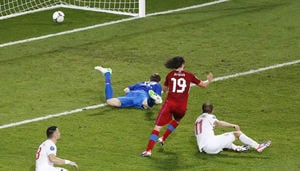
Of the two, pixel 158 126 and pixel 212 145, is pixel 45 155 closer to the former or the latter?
pixel 158 126

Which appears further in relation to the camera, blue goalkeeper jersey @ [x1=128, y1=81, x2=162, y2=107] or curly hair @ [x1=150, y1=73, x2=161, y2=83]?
curly hair @ [x1=150, y1=73, x2=161, y2=83]

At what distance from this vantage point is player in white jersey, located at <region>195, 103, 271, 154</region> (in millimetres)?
20125

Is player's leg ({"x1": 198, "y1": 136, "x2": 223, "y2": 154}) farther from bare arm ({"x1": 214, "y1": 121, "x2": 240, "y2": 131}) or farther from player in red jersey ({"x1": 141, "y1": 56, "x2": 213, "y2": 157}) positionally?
player in red jersey ({"x1": 141, "y1": 56, "x2": 213, "y2": 157})

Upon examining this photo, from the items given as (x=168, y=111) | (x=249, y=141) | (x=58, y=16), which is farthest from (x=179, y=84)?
(x=58, y=16)

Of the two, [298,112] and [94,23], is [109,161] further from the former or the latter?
[94,23]

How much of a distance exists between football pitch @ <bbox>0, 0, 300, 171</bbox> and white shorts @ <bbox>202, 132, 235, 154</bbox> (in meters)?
0.14

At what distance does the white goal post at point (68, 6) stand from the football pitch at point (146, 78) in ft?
1.42

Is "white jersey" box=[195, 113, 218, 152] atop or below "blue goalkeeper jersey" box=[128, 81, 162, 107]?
below

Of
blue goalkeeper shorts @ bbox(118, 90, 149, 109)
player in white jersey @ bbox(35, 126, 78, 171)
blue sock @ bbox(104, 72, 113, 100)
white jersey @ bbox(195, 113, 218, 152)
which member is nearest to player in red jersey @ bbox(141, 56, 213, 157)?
white jersey @ bbox(195, 113, 218, 152)

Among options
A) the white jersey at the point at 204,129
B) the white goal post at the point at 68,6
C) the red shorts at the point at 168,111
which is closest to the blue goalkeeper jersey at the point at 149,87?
the red shorts at the point at 168,111

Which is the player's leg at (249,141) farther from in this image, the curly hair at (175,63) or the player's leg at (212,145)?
the curly hair at (175,63)

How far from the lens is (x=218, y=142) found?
20.1 metres

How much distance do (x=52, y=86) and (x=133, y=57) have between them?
Result: 9.61 ft

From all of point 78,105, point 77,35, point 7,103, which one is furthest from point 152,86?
point 77,35
